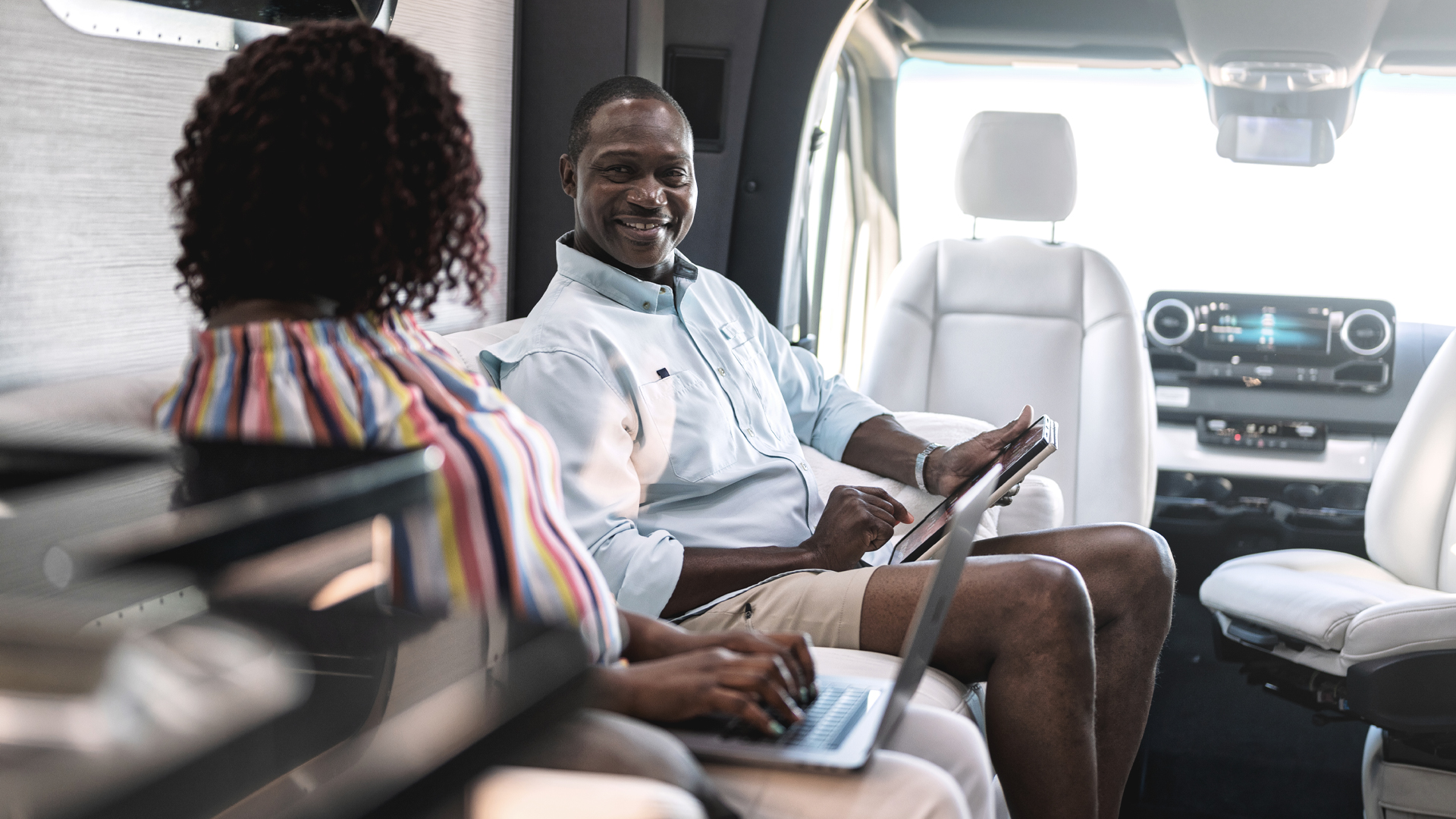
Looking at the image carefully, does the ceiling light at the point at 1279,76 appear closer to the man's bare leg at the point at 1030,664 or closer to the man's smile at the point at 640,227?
the man's smile at the point at 640,227

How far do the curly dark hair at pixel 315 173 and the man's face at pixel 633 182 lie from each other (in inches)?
36.4

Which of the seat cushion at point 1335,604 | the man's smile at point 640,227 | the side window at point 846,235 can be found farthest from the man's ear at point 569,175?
the side window at point 846,235

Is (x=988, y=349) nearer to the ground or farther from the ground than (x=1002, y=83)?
nearer to the ground

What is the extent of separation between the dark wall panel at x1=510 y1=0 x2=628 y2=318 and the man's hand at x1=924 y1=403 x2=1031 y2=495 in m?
0.97

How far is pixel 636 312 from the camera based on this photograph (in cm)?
183

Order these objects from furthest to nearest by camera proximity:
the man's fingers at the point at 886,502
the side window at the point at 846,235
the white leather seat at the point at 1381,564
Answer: the side window at the point at 846,235 → the white leather seat at the point at 1381,564 → the man's fingers at the point at 886,502

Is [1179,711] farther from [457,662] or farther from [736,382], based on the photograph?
[457,662]

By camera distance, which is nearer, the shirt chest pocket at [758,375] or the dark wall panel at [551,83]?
the shirt chest pocket at [758,375]

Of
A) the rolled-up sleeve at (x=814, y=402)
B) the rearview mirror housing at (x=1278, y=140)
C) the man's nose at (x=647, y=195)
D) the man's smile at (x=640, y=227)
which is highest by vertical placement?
the rearview mirror housing at (x=1278, y=140)

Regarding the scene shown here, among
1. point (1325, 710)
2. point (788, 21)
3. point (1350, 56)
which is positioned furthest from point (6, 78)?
point (1350, 56)

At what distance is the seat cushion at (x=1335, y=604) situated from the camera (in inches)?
73.9

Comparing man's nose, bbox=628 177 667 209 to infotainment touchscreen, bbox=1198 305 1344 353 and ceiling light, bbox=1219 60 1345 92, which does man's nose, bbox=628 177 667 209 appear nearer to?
infotainment touchscreen, bbox=1198 305 1344 353

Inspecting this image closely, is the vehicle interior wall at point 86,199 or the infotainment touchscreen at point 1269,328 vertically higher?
the vehicle interior wall at point 86,199

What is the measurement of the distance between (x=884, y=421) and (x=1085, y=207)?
4.15 feet
